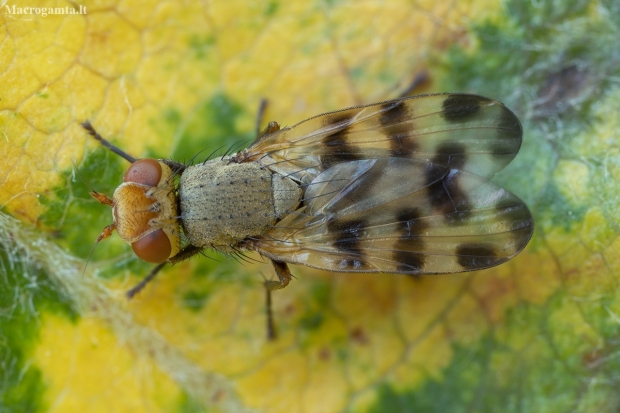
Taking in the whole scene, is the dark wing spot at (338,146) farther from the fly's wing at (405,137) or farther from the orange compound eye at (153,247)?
the orange compound eye at (153,247)

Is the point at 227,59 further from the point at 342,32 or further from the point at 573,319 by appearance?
the point at 573,319

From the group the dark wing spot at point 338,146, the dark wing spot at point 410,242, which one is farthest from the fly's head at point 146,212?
the dark wing spot at point 410,242

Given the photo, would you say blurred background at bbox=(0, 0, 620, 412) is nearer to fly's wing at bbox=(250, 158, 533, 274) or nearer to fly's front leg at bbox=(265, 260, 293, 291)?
fly's front leg at bbox=(265, 260, 293, 291)

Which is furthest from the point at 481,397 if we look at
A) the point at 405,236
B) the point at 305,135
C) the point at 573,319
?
the point at 305,135

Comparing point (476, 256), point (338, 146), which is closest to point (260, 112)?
point (338, 146)

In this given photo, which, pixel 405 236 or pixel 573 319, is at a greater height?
pixel 405 236
